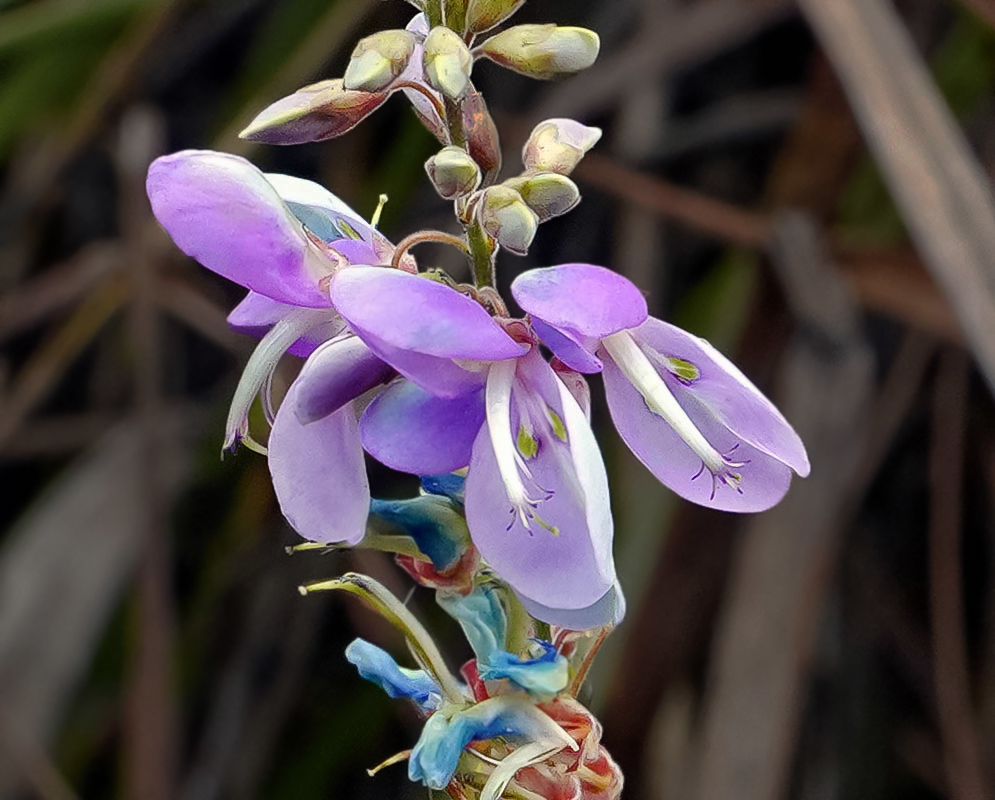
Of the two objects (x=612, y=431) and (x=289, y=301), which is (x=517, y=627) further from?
(x=612, y=431)

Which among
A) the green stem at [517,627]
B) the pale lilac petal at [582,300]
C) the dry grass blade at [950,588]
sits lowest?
the dry grass blade at [950,588]

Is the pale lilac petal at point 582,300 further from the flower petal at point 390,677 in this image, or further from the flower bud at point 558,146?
the flower petal at point 390,677

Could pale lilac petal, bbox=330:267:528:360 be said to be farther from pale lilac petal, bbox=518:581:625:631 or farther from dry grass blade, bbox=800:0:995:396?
dry grass blade, bbox=800:0:995:396

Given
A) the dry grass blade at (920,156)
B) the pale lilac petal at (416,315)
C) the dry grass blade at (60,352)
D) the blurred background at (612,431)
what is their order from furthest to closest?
1. the dry grass blade at (60,352)
2. the blurred background at (612,431)
3. the dry grass blade at (920,156)
4. the pale lilac petal at (416,315)

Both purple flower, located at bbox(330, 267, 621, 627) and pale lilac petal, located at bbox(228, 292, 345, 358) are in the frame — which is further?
pale lilac petal, located at bbox(228, 292, 345, 358)

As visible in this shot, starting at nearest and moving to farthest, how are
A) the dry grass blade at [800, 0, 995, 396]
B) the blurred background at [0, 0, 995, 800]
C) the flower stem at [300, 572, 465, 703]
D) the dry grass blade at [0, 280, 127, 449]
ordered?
the flower stem at [300, 572, 465, 703] < the dry grass blade at [800, 0, 995, 396] < the blurred background at [0, 0, 995, 800] < the dry grass blade at [0, 280, 127, 449]

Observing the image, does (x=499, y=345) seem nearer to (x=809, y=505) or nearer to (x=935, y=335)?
(x=809, y=505)

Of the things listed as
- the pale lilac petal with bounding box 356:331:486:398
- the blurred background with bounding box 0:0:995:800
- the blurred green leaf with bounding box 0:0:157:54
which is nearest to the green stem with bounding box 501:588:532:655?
the pale lilac petal with bounding box 356:331:486:398

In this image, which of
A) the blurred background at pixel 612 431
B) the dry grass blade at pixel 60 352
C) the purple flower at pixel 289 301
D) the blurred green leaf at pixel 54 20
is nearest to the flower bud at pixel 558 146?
the purple flower at pixel 289 301
